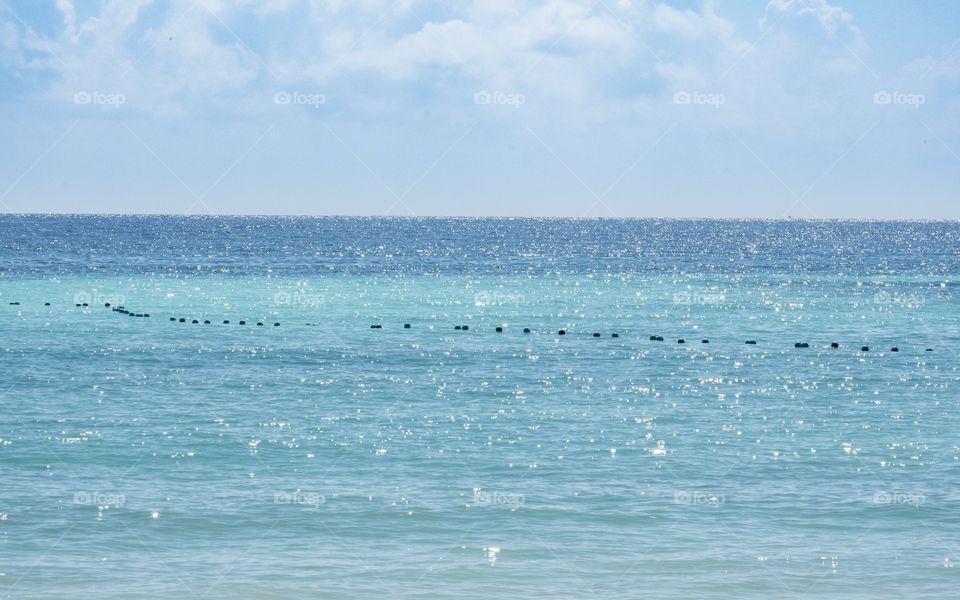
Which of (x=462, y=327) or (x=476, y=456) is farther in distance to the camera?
(x=462, y=327)

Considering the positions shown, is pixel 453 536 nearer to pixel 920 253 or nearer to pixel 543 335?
pixel 543 335

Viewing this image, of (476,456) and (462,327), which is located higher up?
(462,327)

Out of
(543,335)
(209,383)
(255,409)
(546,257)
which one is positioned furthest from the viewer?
(546,257)

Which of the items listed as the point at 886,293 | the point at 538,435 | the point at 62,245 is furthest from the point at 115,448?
the point at 62,245

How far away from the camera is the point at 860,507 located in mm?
24984

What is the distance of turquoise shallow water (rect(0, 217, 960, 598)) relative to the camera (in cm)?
2112

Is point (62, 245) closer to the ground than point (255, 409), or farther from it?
farther from it

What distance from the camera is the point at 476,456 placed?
29.5m

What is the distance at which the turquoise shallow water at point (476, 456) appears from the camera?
69.3ft

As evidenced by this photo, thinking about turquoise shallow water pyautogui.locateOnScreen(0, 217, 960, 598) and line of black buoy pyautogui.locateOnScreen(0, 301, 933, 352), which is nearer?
turquoise shallow water pyautogui.locateOnScreen(0, 217, 960, 598)

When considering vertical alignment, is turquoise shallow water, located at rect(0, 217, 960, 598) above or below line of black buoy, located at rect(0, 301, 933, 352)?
below

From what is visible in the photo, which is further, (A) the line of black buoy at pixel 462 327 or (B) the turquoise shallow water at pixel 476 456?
(A) the line of black buoy at pixel 462 327

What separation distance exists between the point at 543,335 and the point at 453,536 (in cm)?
3577

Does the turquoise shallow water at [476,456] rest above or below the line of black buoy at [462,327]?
below
